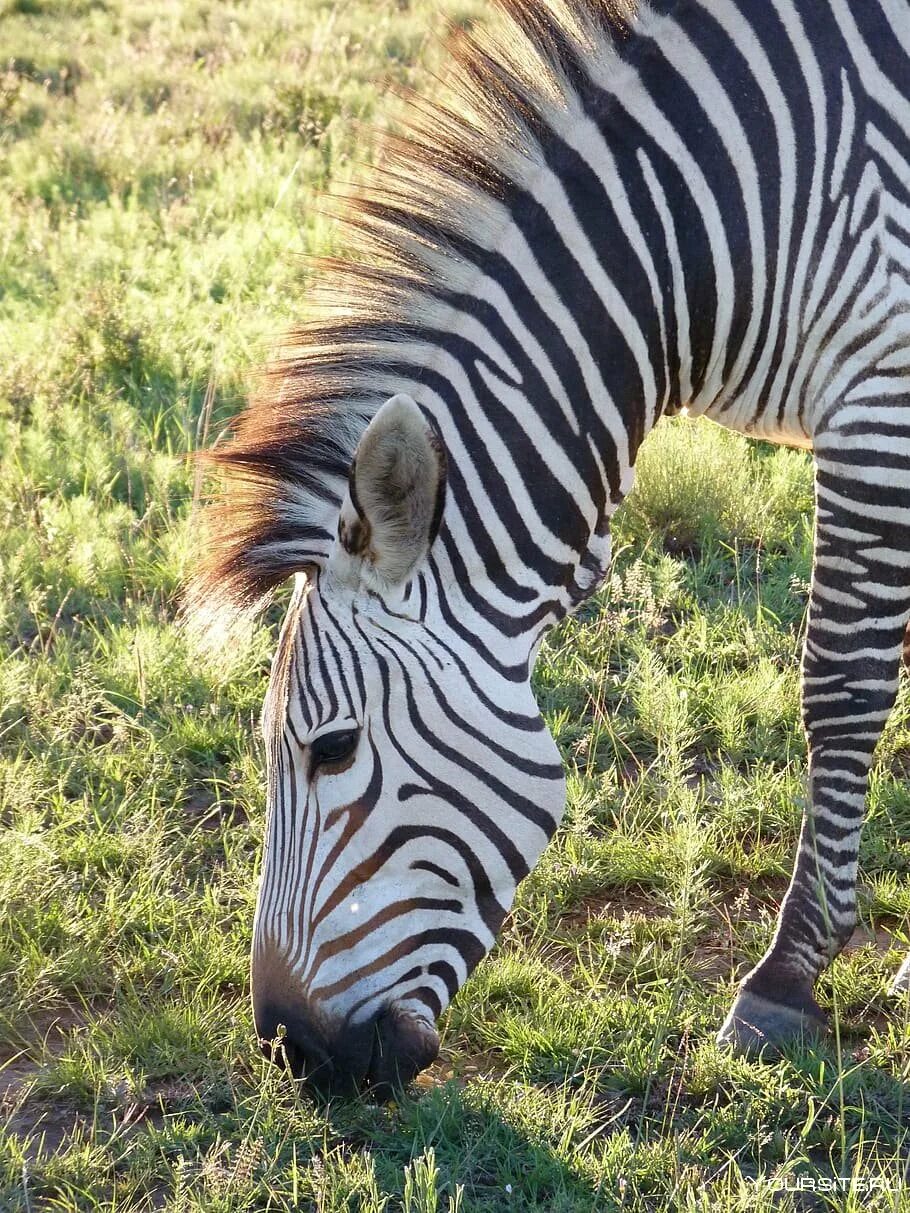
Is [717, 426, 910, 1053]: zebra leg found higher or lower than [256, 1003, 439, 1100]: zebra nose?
higher

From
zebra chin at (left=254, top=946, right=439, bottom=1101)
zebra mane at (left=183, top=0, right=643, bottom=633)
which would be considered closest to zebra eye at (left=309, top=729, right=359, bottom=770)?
zebra mane at (left=183, top=0, right=643, bottom=633)

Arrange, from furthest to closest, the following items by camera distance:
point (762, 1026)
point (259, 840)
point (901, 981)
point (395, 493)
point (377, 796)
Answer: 1. point (259, 840)
2. point (901, 981)
3. point (762, 1026)
4. point (377, 796)
5. point (395, 493)

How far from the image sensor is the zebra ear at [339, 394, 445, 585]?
2.67 m

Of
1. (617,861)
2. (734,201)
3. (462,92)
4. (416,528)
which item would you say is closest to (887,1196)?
(617,861)

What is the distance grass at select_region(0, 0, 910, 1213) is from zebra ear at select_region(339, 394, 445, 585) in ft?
2.61

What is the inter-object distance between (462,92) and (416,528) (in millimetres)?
1135

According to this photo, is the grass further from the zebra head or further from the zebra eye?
the zebra eye

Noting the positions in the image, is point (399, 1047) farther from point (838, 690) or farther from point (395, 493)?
point (838, 690)

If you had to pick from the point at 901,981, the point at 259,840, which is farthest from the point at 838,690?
the point at 259,840

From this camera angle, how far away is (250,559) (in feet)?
9.55

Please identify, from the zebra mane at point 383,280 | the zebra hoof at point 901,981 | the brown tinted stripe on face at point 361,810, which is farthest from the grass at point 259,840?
the brown tinted stripe on face at point 361,810

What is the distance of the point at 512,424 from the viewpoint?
10.0 feet

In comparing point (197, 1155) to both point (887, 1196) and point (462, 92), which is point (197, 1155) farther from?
point (462, 92)

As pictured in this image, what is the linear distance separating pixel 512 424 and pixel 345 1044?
145 cm
